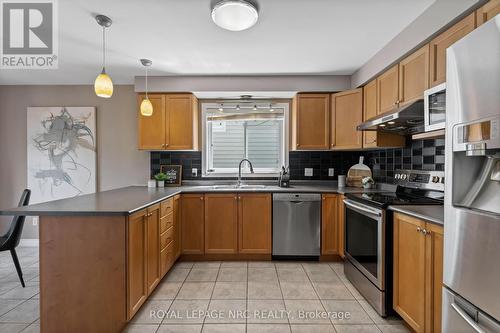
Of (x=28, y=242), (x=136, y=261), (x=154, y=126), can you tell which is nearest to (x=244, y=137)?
(x=154, y=126)

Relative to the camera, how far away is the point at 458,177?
3.93 feet

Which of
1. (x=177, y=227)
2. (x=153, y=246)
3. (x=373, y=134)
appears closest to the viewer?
(x=153, y=246)

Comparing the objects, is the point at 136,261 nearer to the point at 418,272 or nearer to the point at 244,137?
the point at 418,272

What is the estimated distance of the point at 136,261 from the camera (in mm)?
1858

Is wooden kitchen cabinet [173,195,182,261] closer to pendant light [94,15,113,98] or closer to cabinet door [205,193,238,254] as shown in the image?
cabinet door [205,193,238,254]

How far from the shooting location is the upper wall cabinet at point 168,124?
10.9 feet

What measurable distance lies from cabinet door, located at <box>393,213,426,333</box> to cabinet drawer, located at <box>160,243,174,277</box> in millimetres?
2045

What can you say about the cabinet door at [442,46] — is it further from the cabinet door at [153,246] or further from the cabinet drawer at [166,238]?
the cabinet drawer at [166,238]

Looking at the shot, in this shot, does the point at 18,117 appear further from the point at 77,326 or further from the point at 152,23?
the point at 77,326

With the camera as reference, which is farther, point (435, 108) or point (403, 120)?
point (403, 120)

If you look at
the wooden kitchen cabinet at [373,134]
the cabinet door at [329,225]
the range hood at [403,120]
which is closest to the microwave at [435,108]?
the range hood at [403,120]

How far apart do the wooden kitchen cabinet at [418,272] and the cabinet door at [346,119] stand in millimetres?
1436

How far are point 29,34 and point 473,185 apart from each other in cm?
342

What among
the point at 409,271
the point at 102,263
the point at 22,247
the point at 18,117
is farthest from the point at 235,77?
the point at 22,247
